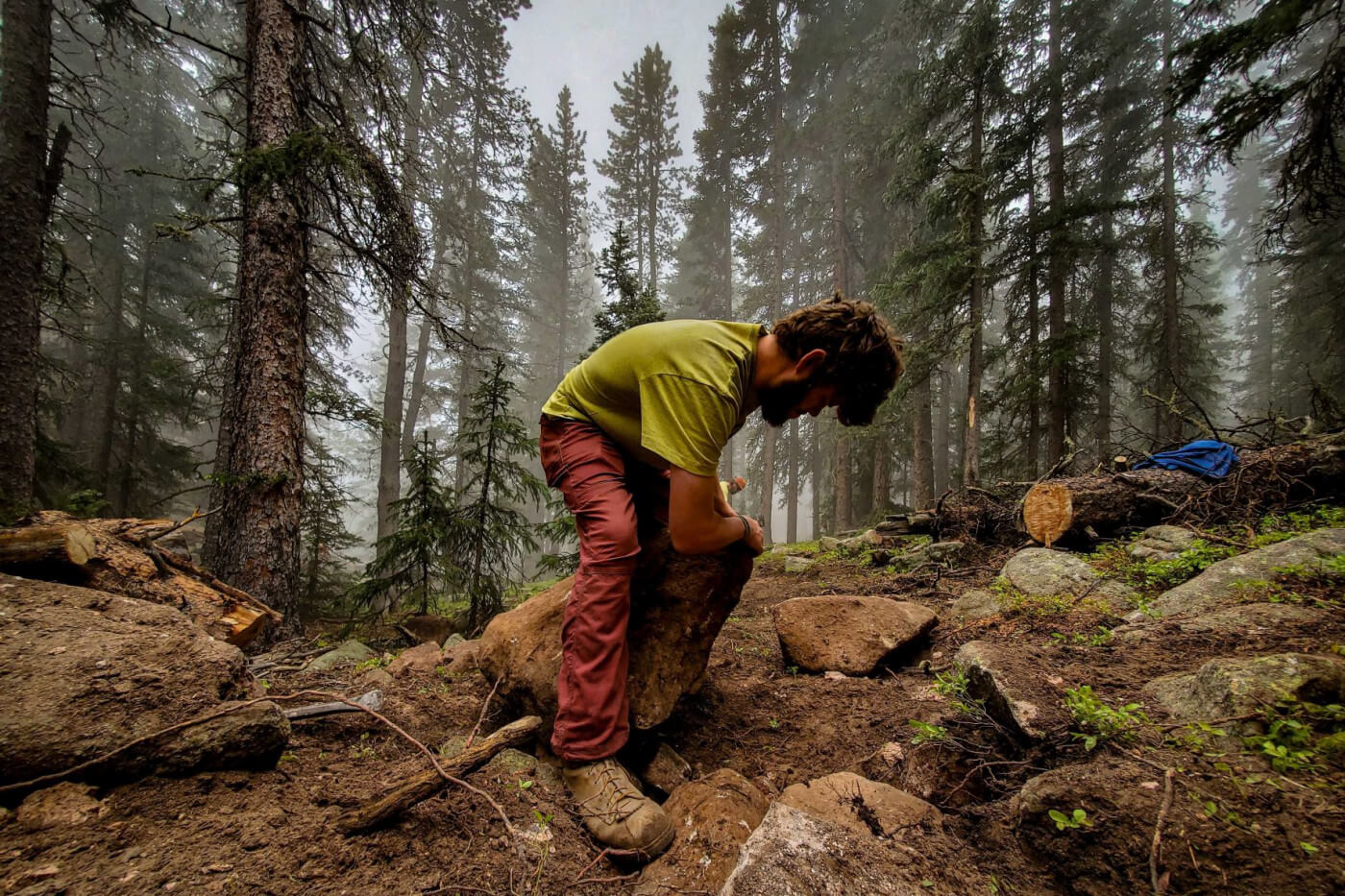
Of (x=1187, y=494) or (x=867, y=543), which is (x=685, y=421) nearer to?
(x=1187, y=494)

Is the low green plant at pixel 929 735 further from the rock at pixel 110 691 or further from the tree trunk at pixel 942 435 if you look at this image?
the tree trunk at pixel 942 435

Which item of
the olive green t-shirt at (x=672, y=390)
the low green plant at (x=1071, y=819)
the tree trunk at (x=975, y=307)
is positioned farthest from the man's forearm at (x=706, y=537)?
the tree trunk at (x=975, y=307)

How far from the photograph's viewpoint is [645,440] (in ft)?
5.86

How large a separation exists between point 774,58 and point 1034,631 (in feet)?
64.6

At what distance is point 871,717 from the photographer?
2.47 meters

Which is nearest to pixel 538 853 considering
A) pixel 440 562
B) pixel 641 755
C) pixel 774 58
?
pixel 641 755

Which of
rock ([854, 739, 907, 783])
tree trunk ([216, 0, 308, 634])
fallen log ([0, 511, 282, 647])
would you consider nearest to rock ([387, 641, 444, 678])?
fallen log ([0, 511, 282, 647])

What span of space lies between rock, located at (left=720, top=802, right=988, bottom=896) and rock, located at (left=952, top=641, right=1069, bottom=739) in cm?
60

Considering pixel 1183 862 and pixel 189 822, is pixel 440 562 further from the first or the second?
pixel 1183 862

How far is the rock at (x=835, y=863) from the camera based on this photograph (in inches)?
47.8

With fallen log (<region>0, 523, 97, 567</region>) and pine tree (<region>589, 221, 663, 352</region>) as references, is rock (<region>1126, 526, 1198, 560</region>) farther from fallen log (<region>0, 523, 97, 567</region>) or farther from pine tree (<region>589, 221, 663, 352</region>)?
fallen log (<region>0, 523, 97, 567</region>)

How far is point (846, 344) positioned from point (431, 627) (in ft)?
17.7

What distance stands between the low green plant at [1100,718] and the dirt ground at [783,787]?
0.14 feet

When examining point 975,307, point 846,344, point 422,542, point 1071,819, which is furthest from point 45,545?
point 975,307
